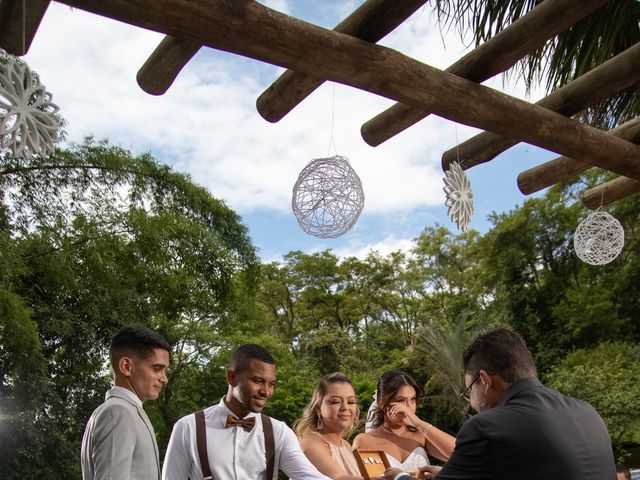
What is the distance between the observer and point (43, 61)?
13.6 meters

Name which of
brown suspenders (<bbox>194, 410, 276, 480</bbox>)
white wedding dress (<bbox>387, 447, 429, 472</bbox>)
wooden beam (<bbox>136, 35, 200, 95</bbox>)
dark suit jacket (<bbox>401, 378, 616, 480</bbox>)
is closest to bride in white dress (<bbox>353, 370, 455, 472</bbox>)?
white wedding dress (<bbox>387, 447, 429, 472</bbox>)

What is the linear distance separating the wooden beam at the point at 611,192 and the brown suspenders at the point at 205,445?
3.64 meters

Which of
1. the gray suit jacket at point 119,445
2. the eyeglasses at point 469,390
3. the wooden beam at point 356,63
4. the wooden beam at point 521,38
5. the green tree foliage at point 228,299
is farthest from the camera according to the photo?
the green tree foliage at point 228,299

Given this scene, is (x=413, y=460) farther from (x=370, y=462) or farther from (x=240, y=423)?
(x=240, y=423)

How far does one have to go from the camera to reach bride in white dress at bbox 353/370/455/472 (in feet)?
11.9

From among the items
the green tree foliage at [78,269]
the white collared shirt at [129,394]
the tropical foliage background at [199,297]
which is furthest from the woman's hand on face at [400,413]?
the green tree foliage at [78,269]

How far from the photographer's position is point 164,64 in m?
3.23

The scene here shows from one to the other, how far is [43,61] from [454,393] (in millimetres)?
12458

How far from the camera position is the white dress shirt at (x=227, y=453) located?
2748mm

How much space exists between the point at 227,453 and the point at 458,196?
226cm

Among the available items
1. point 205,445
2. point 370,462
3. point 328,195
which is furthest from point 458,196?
point 205,445

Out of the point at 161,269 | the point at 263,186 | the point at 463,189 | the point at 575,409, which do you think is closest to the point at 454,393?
the point at 161,269

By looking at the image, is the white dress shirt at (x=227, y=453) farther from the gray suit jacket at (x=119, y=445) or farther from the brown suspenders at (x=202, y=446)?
the gray suit jacket at (x=119, y=445)

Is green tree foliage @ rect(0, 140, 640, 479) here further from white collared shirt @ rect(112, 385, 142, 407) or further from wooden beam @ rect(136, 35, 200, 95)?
white collared shirt @ rect(112, 385, 142, 407)
